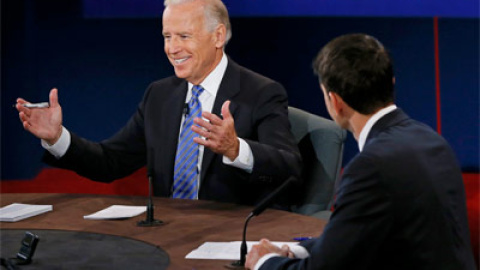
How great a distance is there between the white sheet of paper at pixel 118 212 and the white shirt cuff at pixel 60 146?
0.46m

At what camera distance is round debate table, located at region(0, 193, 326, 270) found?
185cm

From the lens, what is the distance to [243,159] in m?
2.42

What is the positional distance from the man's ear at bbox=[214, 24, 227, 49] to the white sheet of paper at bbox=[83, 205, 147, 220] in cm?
79

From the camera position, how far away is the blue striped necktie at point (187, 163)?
2.68m

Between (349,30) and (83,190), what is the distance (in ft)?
6.24

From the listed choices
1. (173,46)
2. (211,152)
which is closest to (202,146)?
(211,152)

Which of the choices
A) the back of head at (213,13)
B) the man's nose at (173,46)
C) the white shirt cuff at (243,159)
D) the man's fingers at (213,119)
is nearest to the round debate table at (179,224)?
the white shirt cuff at (243,159)

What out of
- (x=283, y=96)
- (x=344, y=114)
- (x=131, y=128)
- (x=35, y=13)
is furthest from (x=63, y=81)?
(x=344, y=114)

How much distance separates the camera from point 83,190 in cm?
454

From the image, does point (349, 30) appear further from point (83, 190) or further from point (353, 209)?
point (353, 209)

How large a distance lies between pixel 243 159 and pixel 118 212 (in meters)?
0.46

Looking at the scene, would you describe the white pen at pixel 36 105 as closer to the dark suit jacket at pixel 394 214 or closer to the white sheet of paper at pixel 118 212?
the white sheet of paper at pixel 118 212

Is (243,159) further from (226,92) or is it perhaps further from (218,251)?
(218,251)

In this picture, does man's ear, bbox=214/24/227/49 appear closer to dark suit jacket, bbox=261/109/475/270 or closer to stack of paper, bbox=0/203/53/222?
stack of paper, bbox=0/203/53/222
